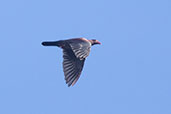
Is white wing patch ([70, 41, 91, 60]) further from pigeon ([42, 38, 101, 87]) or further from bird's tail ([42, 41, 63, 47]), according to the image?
bird's tail ([42, 41, 63, 47])

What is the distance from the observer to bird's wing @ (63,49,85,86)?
1698cm

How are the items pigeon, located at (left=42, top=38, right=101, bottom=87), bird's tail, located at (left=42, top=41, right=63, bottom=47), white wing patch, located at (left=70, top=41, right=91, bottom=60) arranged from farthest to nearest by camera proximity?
bird's tail, located at (left=42, top=41, right=63, bottom=47), pigeon, located at (left=42, top=38, right=101, bottom=87), white wing patch, located at (left=70, top=41, right=91, bottom=60)

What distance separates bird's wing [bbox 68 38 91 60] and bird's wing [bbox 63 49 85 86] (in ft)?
1.68

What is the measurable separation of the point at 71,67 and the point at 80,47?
1.41m

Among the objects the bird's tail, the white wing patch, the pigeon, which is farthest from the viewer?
the bird's tail

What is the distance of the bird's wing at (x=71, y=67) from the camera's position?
17.0 metres

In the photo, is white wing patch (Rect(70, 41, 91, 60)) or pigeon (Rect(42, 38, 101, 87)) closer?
white wing patch (Rect(70, 41, 91, 60))

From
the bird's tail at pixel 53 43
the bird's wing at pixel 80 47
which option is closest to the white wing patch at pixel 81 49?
the bird's wing at pixel 80 47

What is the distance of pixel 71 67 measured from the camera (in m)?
17.3

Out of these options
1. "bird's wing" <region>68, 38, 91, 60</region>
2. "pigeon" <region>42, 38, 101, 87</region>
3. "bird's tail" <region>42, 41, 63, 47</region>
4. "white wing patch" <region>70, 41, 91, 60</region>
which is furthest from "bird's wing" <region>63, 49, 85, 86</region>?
"white wing patch" <region>70, 41, 91, 60</region>

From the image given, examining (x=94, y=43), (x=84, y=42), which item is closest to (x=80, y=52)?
(x=84, y=42)

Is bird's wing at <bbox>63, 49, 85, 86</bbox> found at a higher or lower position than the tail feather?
lower

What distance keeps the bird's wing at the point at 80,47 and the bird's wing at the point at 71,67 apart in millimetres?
513

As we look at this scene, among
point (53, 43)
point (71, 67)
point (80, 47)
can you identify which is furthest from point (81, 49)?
point (53, 43)
